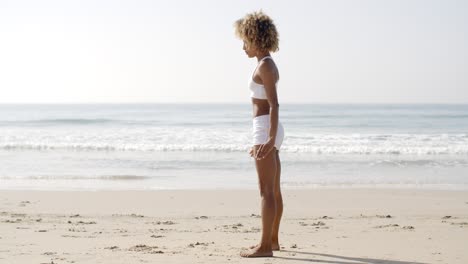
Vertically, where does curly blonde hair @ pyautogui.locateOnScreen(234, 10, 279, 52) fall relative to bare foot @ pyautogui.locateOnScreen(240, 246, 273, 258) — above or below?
above

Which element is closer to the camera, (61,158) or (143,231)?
(143,231)

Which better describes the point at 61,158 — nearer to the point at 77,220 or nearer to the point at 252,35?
the point at 77,220

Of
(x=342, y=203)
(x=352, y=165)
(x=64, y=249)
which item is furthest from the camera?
(x=352, y=165)

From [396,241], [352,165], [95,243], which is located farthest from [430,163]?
[95,243]

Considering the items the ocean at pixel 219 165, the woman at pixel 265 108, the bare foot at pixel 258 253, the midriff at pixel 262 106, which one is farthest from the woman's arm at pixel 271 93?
the ocean at pixel 219 165

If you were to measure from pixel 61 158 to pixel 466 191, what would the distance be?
1075 centimetres

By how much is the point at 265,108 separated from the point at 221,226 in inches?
90.9

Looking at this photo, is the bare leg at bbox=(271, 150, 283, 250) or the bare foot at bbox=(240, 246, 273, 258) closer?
the bare foot at bbox=(240, 246, 273, 258)

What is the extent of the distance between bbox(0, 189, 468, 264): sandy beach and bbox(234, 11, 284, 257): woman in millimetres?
332

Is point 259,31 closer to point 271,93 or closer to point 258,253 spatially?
point 271,93

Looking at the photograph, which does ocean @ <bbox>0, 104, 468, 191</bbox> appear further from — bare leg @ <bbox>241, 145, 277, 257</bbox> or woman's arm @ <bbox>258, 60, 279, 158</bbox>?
woman's arm @ <bbox>258, 60, 279, 158</bbox>

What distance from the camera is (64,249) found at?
4867 mm

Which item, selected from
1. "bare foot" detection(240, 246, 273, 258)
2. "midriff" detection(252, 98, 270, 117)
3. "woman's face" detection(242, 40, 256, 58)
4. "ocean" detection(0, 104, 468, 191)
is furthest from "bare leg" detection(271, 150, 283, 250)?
"ocean" detection(0, 104, 468, 191)

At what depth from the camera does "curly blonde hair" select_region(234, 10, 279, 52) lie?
4.37 metres
